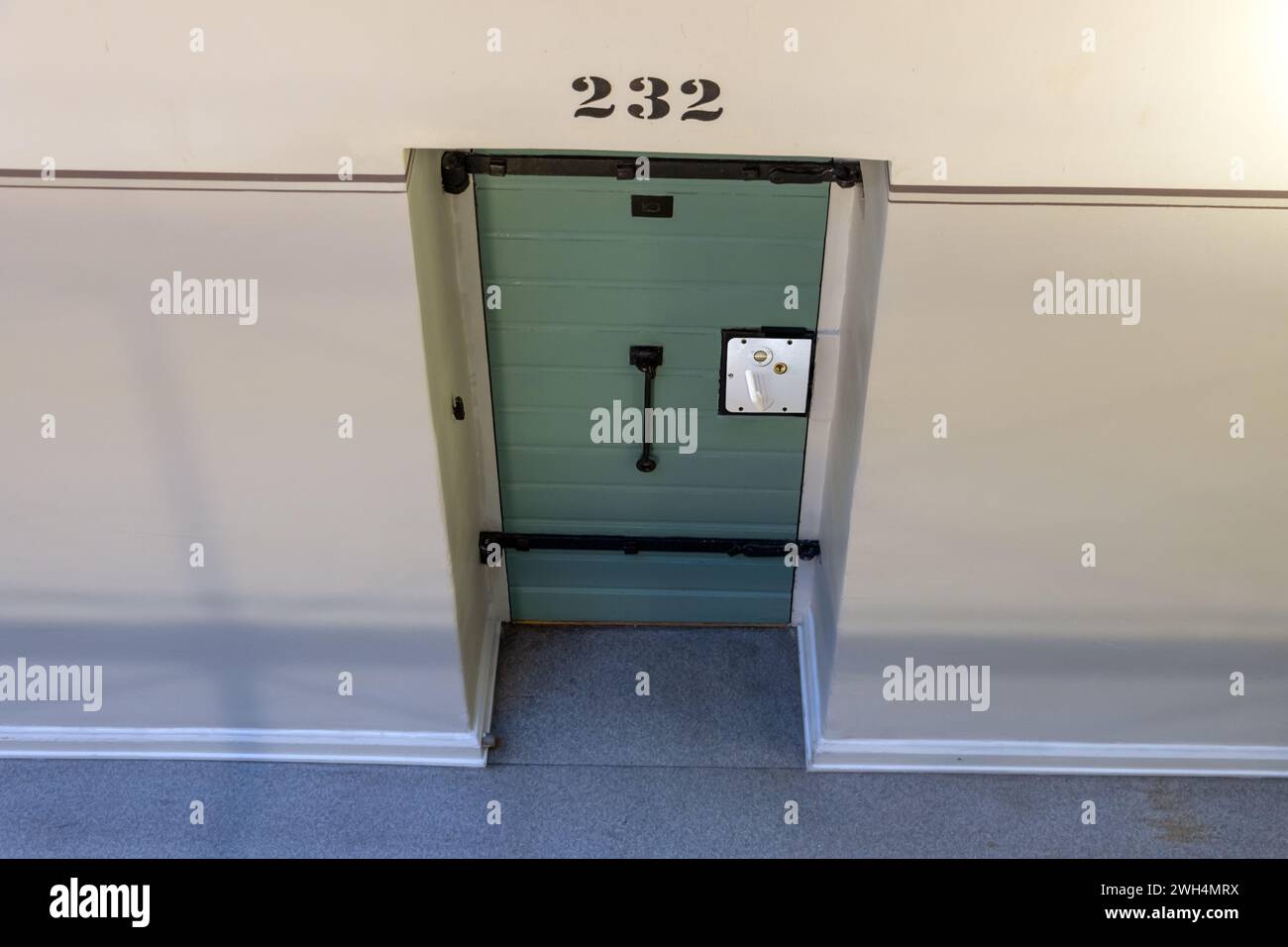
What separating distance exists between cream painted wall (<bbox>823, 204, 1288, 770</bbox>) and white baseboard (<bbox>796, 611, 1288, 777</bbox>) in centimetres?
3

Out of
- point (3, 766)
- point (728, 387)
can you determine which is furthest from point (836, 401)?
point (3, 766)

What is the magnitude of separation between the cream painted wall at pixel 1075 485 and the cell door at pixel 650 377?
664 mm

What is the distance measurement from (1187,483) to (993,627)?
2.75 ft

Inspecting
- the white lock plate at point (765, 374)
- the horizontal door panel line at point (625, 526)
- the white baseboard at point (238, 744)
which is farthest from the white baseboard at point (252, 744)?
the white lock plate at point (765, 374)

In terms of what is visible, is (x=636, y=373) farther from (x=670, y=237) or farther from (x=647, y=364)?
(x=670, y=237)

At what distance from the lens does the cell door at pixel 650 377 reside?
413 cm

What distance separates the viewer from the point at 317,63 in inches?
127

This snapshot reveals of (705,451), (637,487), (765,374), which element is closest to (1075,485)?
(765,374)

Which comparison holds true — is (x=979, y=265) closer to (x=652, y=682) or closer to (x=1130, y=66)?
(x=1130, y=66)

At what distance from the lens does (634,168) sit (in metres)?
4.00

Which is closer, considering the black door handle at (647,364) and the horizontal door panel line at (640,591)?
the black door handle at (647,364)

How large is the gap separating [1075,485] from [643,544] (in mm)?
1766

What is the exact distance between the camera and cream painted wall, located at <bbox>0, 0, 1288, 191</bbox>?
3.16 metres

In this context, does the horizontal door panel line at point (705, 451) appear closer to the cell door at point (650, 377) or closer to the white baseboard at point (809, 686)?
the cell door at point (650, 377)
